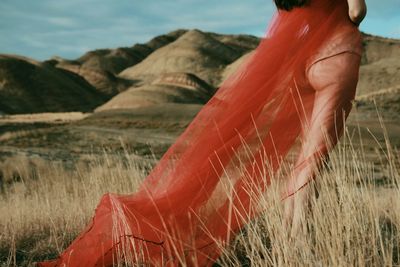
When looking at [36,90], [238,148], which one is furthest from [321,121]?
[36,90]

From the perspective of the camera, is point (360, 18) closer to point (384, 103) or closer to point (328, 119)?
point (328, 119)

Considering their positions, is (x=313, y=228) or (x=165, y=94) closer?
(x=313, y=228)

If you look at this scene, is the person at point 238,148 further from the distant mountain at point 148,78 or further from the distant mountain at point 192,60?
the distant mountain at point 192,60

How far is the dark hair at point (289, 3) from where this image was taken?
2664mm

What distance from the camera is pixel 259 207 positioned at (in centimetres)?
261

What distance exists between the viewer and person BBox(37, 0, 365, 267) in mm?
2543

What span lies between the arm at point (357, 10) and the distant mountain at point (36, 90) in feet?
209

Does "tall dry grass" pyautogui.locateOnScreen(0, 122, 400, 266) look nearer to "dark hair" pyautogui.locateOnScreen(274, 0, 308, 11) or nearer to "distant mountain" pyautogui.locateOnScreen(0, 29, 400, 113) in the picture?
"dark hair" pyautogui.locateOnScreen(274, 0, 308, 11)

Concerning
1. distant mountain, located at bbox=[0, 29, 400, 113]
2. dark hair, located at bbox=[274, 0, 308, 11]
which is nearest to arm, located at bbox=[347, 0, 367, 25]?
dark hair, located at bbox=[274, 0, 308, 11]

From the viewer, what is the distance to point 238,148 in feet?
9.19

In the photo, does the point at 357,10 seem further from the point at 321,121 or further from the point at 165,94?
the point at 165,94

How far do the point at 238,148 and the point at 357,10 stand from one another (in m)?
0.88

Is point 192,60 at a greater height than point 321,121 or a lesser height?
greater

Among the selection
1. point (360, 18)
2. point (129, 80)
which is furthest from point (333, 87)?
point (129, 80)
